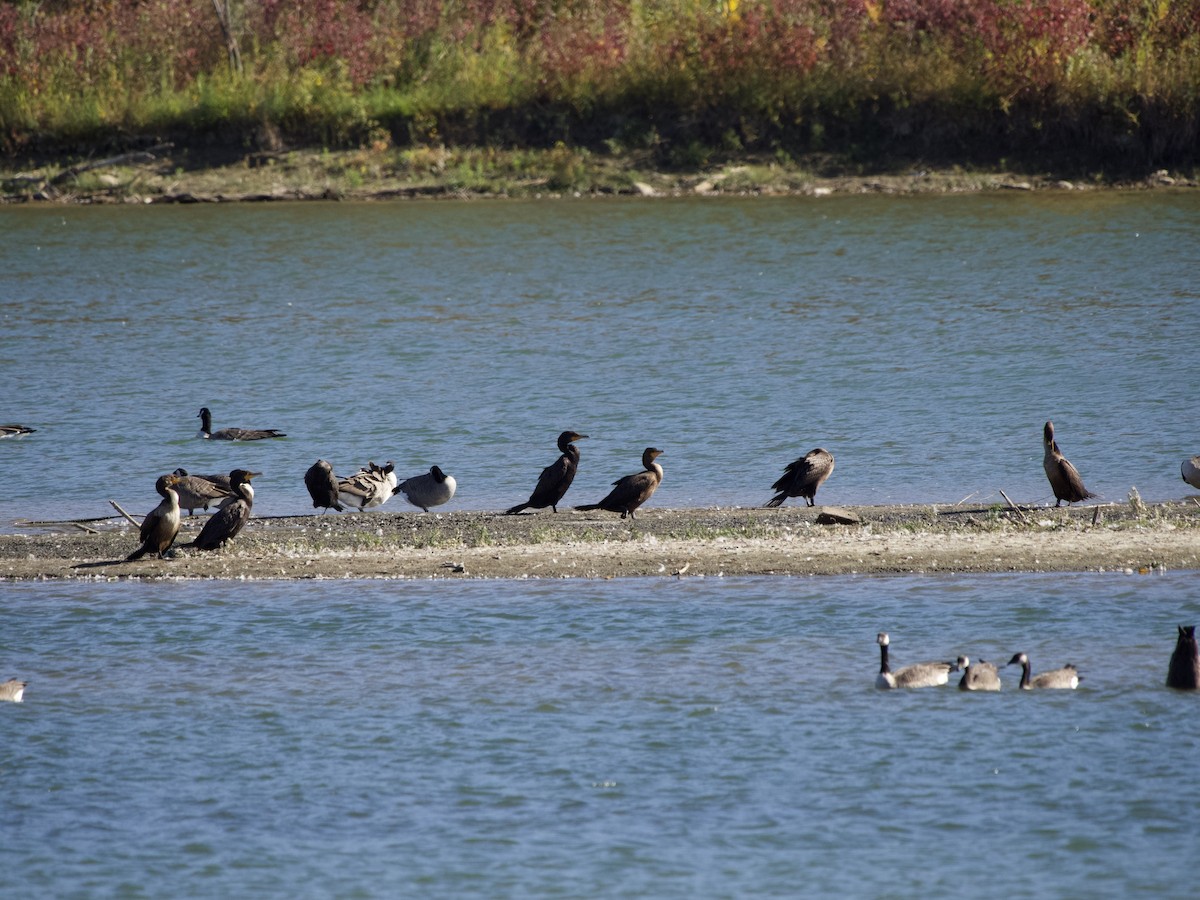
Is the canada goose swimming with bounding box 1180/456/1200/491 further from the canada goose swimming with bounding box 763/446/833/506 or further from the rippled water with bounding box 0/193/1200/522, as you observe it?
the canada goose swimming with bounding box 763/446/833/506

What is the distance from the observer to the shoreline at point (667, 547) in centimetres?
1272

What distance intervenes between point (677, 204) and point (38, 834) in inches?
1146

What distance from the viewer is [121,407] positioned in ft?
68.9

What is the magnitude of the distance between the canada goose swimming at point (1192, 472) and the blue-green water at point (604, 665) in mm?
763

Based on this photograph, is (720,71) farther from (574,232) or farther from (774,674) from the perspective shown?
(774,674)

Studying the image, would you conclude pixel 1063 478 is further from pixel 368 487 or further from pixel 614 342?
pixel 614 342

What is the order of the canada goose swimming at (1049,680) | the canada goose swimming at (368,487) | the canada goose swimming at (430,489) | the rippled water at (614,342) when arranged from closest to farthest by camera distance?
the canada goose swimming at (1049,680) < the canada goose swimming at (430,489) < the canada goose swimming at (368,487) < the rippled water at (614,342)

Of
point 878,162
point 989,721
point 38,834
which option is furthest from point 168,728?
point 878,162

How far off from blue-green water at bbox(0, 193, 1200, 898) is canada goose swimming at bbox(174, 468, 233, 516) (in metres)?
0.74

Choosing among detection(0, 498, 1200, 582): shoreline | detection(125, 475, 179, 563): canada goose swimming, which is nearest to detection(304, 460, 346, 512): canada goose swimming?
detection(0, 498, 1200, 582): shoreline

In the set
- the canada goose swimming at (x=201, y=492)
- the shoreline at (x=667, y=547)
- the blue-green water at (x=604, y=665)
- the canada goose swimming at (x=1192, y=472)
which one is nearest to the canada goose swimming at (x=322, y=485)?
the shoreline at (x=667, y=547)

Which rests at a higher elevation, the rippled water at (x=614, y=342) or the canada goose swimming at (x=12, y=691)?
the rippled water at (x=614, y=342)

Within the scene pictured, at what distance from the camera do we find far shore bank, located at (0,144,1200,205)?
36938 mm

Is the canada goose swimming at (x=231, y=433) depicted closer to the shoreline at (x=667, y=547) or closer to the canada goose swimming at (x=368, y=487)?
the canada goose swimming at (x=368, y=487)
